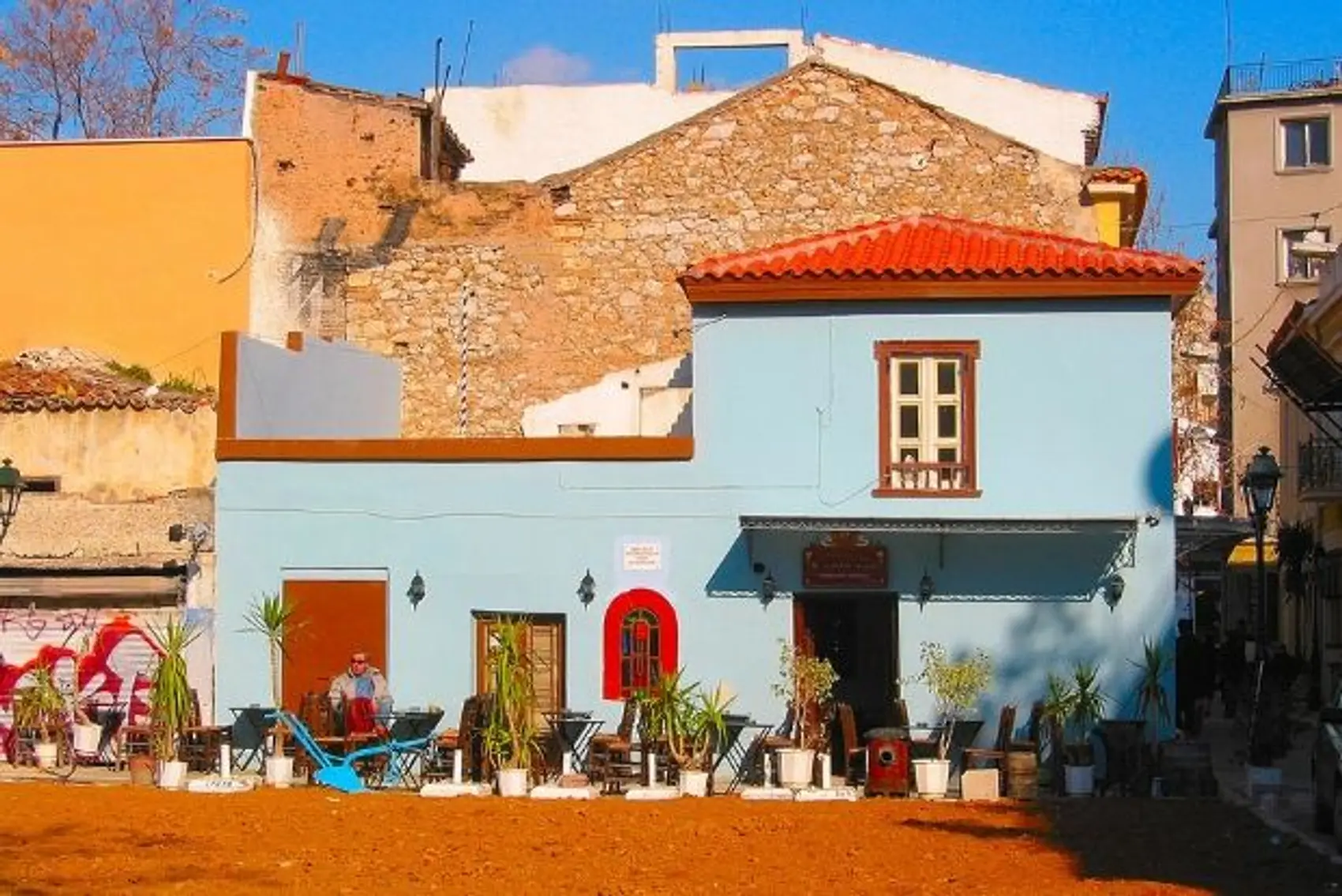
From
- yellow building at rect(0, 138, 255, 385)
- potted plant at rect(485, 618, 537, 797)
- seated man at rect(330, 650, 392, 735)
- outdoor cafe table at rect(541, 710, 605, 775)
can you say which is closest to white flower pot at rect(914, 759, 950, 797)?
outdoor cafe table at rect(541, 710, 605, 775)

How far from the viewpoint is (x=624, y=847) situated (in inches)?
671

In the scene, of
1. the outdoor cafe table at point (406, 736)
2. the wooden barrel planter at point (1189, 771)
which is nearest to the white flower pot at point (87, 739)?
the outdoor cafe table at point (406, 736)

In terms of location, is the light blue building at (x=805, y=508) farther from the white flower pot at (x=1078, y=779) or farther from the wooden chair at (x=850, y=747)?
the white flower pot at (x=1078, y=779)

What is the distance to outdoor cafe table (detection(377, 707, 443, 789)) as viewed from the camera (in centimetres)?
2262

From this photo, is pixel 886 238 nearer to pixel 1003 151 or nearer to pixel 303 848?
pixel 1003 151

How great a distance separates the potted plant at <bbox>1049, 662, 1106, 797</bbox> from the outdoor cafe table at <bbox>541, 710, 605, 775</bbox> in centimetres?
486

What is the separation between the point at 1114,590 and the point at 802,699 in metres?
3.48

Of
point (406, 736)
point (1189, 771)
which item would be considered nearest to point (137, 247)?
point (406, 736)

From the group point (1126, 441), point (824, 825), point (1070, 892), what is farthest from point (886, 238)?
point (1070, 892)

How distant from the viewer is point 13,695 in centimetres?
2555

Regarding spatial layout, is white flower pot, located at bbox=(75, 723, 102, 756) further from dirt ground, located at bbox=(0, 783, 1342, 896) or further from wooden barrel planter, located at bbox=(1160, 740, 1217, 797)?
wooden barrel planter, located at bbox=(1160, 740, 1217, 797)

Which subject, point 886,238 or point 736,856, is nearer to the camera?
point 736,856

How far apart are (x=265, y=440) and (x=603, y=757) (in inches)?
213

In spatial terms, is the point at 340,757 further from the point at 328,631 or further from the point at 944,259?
the point at 944,259
